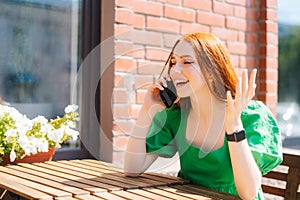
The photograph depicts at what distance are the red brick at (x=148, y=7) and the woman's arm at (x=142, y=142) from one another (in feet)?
2.76

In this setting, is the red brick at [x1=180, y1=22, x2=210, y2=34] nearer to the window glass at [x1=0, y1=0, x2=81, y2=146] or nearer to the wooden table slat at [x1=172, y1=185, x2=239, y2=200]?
the window glass at [x1=0, y1=0, x2=81, y2=146]

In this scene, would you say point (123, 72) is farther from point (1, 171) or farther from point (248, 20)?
point (248, 20)

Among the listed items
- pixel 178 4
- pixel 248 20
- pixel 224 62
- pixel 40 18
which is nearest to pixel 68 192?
pixel 224 62

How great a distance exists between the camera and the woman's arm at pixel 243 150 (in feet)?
4.61

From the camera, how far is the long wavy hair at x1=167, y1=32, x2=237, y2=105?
158 centimetres

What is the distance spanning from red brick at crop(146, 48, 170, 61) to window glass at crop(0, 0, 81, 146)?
363 millimetres

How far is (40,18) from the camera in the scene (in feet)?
7.92

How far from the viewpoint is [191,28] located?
2799mm

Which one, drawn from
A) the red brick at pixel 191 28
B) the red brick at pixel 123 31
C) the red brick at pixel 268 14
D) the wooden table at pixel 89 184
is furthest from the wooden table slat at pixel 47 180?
the red brick at pixel 268 14

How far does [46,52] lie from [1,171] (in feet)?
2.65

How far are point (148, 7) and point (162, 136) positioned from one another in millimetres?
997

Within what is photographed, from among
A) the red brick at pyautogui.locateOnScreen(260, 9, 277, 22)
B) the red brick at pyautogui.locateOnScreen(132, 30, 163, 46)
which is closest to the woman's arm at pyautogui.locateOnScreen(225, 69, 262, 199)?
the red brick at pyautogui.locateOnScreen(132, 30, 163, 46)

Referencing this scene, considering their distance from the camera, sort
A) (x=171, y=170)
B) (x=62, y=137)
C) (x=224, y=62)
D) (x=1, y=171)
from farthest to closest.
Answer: (x=171, y=170), (x=62, y=137), (x=1, y=171), (x=224, y=62)

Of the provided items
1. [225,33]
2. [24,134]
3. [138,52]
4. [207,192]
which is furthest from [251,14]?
[207,192]
